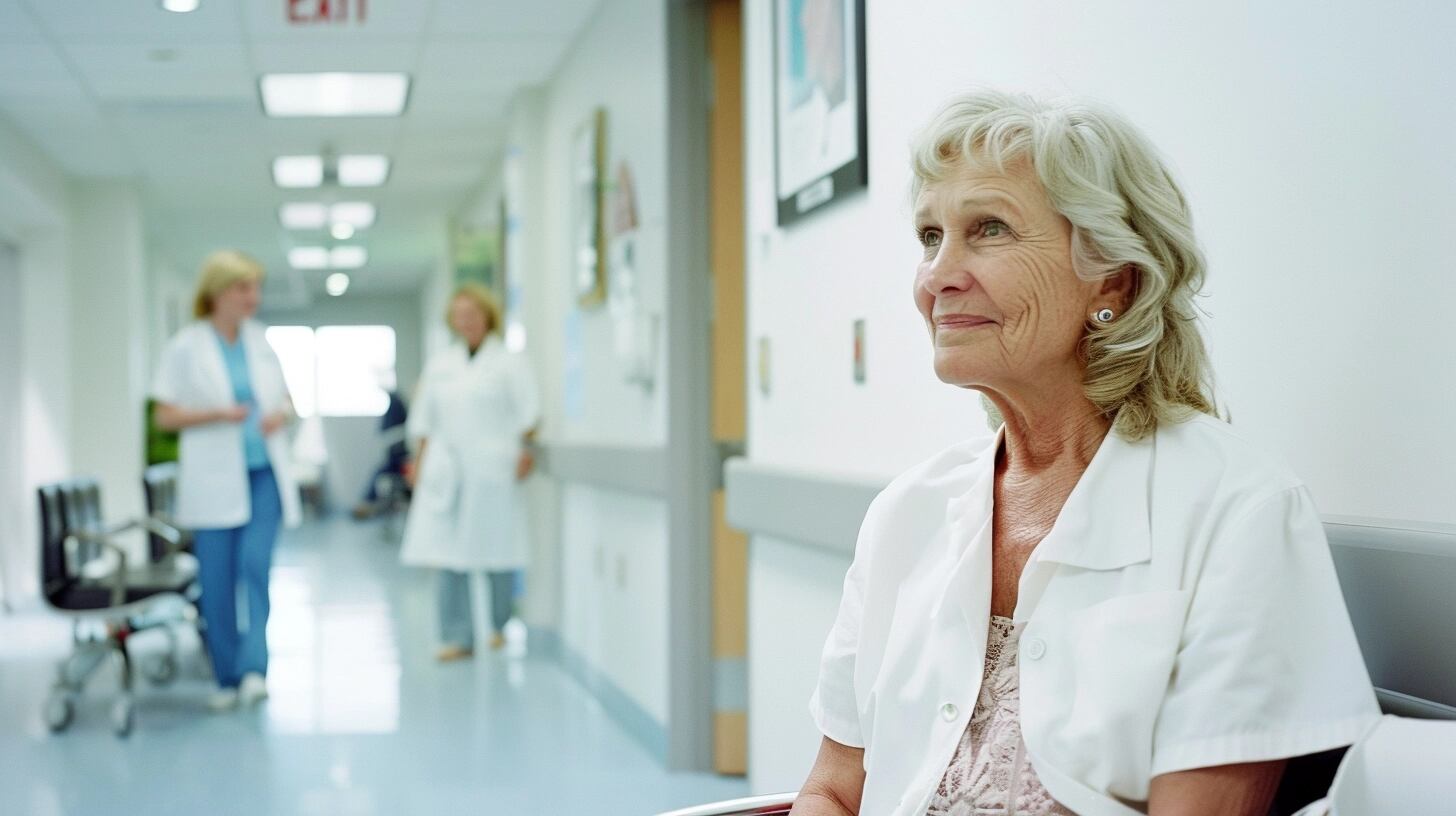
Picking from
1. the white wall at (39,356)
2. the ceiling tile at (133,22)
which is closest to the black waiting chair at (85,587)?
the ceiling tile at (133,22)

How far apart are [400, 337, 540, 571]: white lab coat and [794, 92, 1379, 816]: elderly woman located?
5472 millimetres

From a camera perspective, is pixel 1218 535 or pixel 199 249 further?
pixel 199 249

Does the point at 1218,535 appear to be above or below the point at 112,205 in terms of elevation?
below

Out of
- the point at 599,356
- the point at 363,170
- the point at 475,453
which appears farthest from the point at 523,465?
the point at 363,170

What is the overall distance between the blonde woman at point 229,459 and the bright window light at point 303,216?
20.6 ft

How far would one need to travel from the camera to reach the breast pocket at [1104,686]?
1.20 metres

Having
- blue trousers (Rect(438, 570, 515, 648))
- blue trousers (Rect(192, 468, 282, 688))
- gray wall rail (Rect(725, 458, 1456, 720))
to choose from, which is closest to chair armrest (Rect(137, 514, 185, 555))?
blue trousers (Rect(192, 468, 282, 688))

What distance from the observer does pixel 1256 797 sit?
1166 mm

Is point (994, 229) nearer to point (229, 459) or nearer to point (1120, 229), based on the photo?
point (1120, 229)

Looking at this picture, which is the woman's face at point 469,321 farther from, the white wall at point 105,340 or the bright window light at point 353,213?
the bright window light at point 353,213

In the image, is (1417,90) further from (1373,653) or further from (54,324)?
(54,324)

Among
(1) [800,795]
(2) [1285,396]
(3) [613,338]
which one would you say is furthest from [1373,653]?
(3) [613,338]

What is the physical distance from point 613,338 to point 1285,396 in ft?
13.6

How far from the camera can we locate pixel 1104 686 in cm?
122
